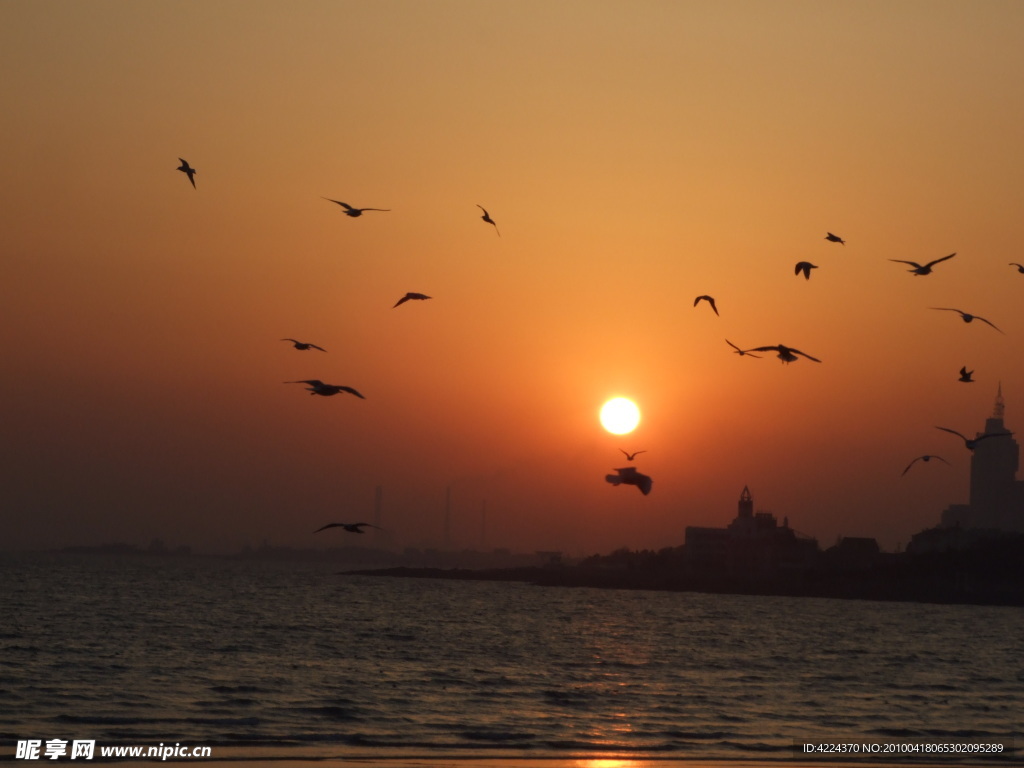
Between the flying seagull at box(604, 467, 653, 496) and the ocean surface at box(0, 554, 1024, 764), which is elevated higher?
the flying seagull at box(604, 467, 653, 496)

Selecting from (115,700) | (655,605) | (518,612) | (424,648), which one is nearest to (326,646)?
(424,648)

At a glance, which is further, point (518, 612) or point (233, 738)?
point (518, 612)

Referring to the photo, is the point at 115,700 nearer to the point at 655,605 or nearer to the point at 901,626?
the point at 901,626

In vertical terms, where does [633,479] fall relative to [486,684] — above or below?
above

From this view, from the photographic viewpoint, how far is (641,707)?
46.2 meters

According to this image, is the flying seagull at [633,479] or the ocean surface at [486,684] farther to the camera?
the ocean surface at [486,684]

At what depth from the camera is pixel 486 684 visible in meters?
53.0

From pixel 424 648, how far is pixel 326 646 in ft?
16.9

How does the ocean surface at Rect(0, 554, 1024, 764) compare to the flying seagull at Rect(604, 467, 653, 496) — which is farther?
the ocean surface at Rect(0, 554, 1024, 764)

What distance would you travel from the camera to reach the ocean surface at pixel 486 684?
36812 millimetres

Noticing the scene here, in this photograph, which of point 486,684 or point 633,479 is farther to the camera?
point 486,684

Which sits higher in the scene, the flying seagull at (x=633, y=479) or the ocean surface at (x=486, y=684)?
the flying seagull at (x=633, y=479)

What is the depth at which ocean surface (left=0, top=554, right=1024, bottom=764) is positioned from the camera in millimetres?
36812

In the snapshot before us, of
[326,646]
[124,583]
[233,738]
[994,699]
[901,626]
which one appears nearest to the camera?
[233,738]
